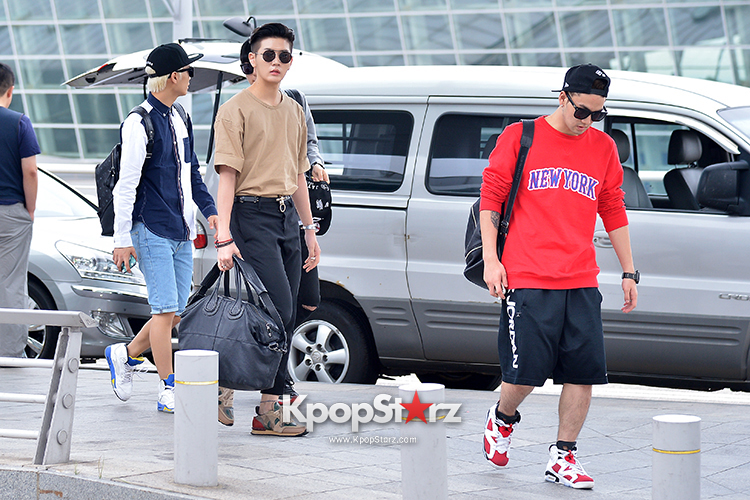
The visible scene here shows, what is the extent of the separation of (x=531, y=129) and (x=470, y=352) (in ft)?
7.46

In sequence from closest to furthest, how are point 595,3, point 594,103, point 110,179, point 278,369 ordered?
1. point 594,103
2. point 278,369
3. point 110,179
4. point 595,3

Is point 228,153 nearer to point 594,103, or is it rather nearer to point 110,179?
point 110,179

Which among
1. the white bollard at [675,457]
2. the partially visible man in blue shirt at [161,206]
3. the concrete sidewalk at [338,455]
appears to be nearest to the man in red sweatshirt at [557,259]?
the concrete sidewalk at [338,455]

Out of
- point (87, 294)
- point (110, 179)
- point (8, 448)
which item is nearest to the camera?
point (8, 448)

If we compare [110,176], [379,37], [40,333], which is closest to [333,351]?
[110,176]

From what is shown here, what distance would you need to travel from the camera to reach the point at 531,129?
4.62 metres

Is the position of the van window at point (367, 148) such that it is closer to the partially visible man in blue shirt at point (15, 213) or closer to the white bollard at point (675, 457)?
the partially visible man in blue shirt at point (15, 213)

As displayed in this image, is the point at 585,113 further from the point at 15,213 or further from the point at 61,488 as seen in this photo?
the point at 15,213

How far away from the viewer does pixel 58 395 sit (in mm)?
4457

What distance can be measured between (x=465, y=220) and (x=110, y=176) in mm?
2098

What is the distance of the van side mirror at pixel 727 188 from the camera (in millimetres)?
5949

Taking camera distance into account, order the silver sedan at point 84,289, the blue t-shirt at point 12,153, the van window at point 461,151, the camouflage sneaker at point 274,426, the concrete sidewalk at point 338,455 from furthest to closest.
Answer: the silver sedan at point 84,289, the blue t-shirt at point 12,153, the van window at point 461,151, the camouflage sneaker at point 274,426, the concrete sidewalk at point 338,455

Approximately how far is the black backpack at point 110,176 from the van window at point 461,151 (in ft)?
6.00

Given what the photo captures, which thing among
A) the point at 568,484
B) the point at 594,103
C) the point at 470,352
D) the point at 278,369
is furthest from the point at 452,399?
the point at 594,103
